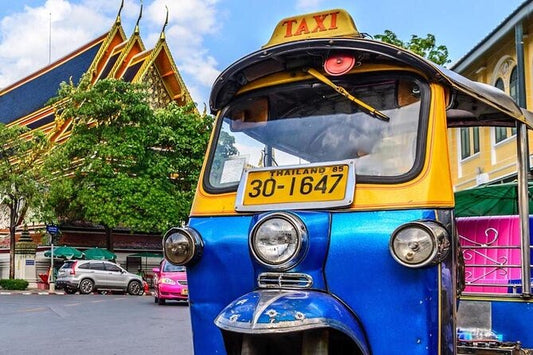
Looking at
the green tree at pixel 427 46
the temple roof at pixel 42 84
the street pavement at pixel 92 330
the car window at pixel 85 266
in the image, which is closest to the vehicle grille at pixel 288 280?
the street pavement at pixel 92 330

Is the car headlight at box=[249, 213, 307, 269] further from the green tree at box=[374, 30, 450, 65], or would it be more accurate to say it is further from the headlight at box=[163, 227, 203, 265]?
the green tree at box=[374, 30, 450, 65]

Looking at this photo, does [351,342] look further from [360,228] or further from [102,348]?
[102,348]

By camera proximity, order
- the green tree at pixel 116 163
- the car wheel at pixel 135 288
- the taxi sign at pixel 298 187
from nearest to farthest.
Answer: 1. the taxi sign at pixel 298 187
2. the car wheel at pixel 135 288
3. the green tree at pixel 116 163

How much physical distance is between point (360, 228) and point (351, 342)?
54 centimetres

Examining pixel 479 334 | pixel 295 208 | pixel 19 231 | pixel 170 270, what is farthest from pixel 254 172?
pixel 19 231

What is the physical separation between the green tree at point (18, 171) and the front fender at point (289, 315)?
2604 cm

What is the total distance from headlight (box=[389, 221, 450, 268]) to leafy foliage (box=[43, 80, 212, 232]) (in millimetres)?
24658

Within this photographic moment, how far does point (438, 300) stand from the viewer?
3.22 metres

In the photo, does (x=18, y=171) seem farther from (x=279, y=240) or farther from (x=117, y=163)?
(x=279, y=240)

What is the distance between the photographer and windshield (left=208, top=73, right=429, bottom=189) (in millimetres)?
3598

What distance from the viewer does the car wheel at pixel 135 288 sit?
88.2ft

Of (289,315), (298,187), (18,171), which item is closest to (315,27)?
(298,187)

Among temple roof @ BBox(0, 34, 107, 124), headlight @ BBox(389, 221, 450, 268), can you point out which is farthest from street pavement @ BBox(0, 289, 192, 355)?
temple roof @ BBox(0, 34, 107, 124)

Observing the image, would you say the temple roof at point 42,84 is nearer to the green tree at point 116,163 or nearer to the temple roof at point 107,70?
the temple roof at point 107,70
